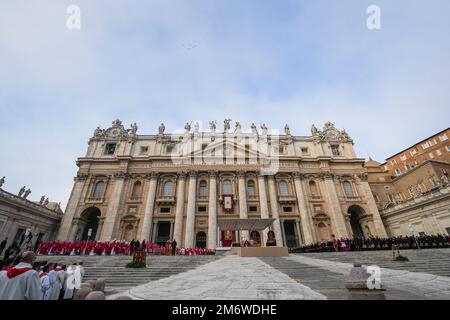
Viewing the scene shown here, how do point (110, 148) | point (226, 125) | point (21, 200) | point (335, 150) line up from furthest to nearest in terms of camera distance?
point (226, 125)
point (335, 150)
point (110, 148)
point (21, 200)

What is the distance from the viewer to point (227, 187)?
33.8 m

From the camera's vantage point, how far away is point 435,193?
2488 centimetres

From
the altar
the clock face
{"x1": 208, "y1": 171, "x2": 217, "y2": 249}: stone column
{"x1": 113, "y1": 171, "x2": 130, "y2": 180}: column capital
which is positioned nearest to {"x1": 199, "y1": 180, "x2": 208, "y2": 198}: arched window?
{"x1": 208, "y1": 171, "x2": 217, "y2": 249}: stone column

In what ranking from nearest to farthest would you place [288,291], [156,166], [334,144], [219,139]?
[288,291] → [156,166] → [219,139] → [334,144]

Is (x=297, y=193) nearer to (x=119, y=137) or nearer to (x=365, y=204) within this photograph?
(x=365, y=204)

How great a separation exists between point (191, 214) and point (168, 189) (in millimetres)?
6227

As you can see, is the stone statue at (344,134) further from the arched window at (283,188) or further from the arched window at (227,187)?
the arched window at (227,187)

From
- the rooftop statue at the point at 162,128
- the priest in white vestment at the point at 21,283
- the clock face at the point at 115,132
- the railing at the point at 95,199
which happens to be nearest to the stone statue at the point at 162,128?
the rooftop statue at the point at 162,128

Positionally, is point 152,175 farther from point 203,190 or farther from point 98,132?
point 98,132

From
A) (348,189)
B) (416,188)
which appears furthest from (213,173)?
(416,188)

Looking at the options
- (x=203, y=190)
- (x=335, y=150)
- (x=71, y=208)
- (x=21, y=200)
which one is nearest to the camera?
(x=21, y=200)

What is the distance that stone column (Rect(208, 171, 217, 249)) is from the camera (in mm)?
28480
